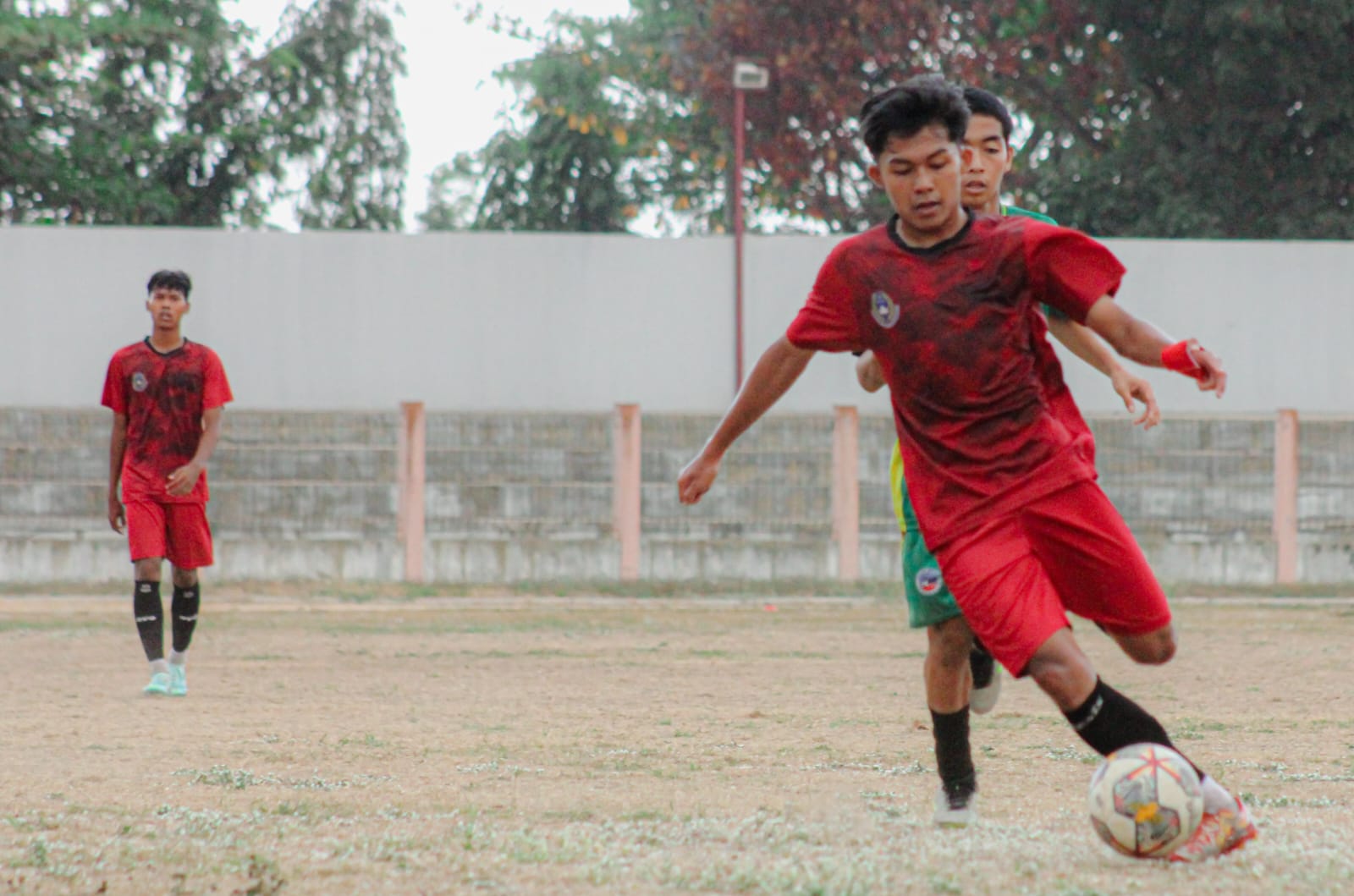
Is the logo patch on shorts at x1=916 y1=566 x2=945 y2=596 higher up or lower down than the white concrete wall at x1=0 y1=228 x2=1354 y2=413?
lower down

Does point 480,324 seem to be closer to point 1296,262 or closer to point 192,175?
point 1296,262

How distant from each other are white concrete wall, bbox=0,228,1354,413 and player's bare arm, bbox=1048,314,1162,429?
678 inches

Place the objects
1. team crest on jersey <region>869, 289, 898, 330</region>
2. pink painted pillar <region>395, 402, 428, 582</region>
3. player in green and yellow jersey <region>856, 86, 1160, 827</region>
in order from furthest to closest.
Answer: pink painted pillar <region>395, 402, 428, 582</region>, player in green and yellow jersey <region>856, 86, 1160, 827</region>, team crest on jersey <region>869, 289, 898, 330</region>

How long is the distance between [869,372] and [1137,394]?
2.95ft

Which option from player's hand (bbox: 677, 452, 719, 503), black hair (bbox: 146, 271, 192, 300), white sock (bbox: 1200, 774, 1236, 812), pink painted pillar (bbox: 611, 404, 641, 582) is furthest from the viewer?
pink painted pillar (bbox: 611, 404, 641, 582)

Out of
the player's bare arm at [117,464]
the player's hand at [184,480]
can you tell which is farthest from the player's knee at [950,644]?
the player's bare arm at [117,464]

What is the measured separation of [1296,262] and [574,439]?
9121mm

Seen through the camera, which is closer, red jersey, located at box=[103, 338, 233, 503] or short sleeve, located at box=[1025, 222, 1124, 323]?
short sleeve, located at box=[1025, 222, 1124, 323]

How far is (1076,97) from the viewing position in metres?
31.3

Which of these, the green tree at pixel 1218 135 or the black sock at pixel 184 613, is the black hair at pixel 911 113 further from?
the green tree at pixel 1218 135

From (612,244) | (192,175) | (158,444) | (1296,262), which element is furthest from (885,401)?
(192,175)

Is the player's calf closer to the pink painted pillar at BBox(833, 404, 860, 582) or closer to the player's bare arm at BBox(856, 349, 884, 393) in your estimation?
the player's bare arm at BBox(856, 349, 884, 393)

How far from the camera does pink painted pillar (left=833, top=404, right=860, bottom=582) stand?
19688 mm

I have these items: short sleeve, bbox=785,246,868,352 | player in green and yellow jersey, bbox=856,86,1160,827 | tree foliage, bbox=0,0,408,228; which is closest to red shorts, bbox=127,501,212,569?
player in green and yellow jersey, bbox=856,86,1160,827
